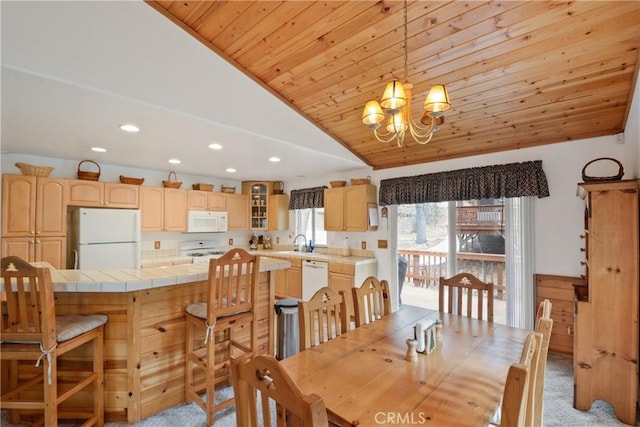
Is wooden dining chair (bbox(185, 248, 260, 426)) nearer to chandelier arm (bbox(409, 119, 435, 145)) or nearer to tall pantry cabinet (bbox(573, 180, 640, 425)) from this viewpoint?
chandelier arm (bbox(409, 119, 435, 145))

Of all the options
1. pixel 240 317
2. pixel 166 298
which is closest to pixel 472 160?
pixel 240 317

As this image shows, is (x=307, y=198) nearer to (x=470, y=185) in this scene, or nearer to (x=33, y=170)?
(x=470, y=185)

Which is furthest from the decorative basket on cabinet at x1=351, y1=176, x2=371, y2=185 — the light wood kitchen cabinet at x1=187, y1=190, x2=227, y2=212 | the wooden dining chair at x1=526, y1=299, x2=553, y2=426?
the wooden dining chair at x1=526, y1=299, x2=553, y2=426

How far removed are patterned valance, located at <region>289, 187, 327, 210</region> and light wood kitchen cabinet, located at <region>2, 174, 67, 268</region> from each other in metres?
3.44

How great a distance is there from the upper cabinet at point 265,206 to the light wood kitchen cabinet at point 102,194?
2.08 m

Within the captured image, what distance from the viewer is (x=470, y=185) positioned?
3.55 meters

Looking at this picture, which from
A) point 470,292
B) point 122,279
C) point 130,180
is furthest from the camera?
point 130,180

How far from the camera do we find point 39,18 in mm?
Result: 1869

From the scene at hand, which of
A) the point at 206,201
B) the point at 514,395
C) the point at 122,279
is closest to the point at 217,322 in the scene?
the point at 122,279

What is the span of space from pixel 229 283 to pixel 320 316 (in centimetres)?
69

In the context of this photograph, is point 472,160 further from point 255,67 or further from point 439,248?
point 255,67

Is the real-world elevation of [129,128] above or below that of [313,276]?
above

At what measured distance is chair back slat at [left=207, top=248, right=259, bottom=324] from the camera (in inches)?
78.1

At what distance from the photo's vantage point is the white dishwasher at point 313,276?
4688 mm
